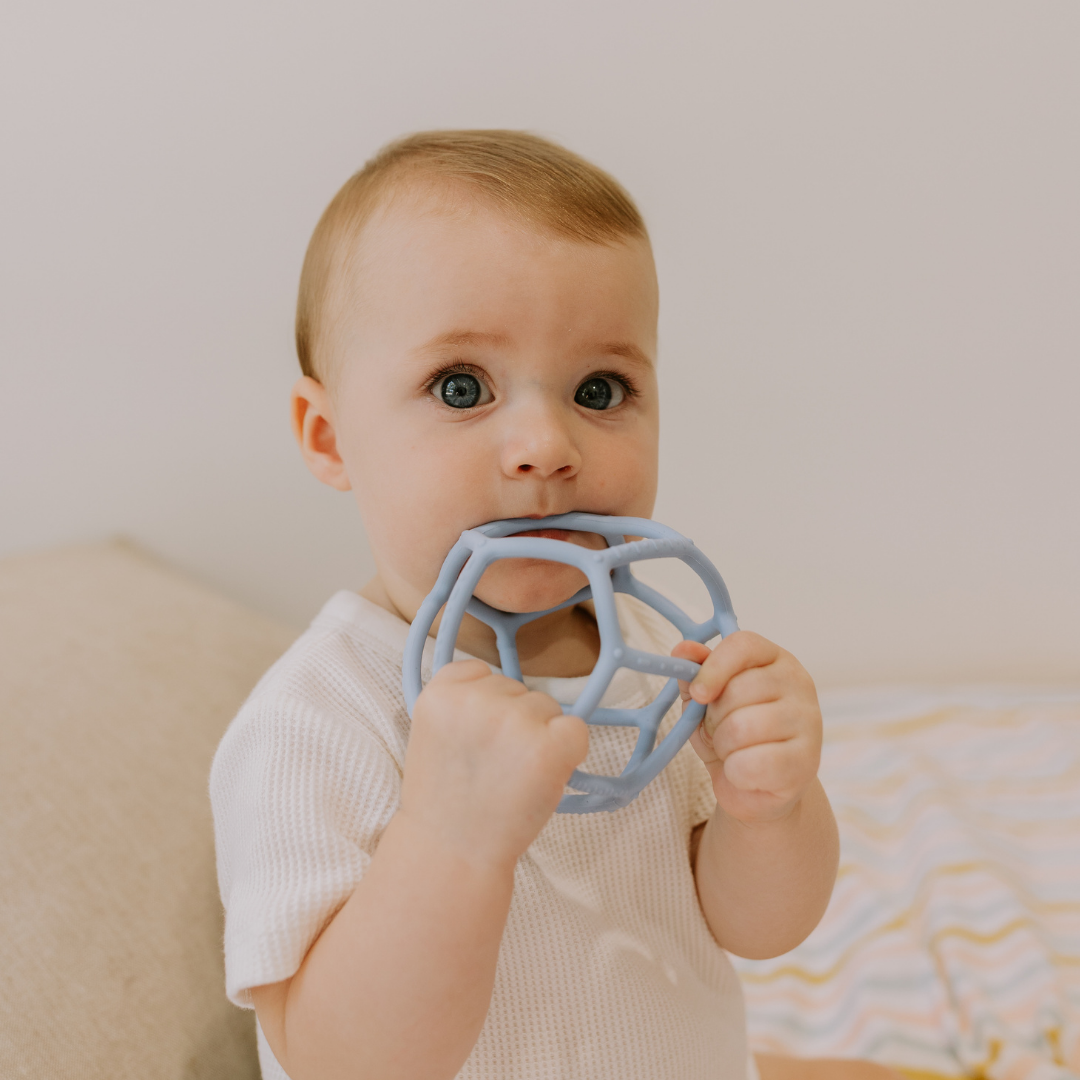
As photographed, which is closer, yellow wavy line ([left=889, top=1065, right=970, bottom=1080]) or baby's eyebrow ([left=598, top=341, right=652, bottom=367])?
baby's eyebrow ([left=598, top=341, right=652, bottom=367])

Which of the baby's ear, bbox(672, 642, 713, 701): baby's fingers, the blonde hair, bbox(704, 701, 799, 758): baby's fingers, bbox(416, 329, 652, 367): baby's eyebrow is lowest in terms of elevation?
bbox(704, 701, 799, 758): baby's fingers

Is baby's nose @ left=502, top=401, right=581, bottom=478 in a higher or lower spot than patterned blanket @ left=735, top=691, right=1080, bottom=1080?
higher

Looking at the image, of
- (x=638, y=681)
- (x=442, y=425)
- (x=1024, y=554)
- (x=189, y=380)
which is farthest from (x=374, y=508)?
(x=1024, y=554)

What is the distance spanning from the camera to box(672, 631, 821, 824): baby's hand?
577 mm

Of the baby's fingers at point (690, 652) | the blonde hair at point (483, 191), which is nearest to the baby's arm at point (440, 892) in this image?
the baby's fingers at point (690, 652)

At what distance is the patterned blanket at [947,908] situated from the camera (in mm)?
983

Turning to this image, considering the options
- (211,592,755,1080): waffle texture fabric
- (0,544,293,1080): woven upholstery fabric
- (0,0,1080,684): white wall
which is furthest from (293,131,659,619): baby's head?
(0,0,1080,684): white wall

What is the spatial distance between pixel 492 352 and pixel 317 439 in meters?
0.21

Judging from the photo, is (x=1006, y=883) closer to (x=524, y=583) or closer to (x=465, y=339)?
(x=524, y=583)

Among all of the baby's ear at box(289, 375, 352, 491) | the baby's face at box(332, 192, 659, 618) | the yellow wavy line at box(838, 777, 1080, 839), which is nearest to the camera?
the baby's face at box(332, 192, 659, 618)

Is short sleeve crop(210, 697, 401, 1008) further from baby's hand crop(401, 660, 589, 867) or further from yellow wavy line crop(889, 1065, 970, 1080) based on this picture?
yellow wavy line crop(889, 1065, 970, 1080)

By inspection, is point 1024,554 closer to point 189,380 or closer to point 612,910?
point 612,910

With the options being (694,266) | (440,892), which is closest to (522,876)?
(440,892)

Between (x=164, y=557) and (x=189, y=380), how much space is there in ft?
0.82
